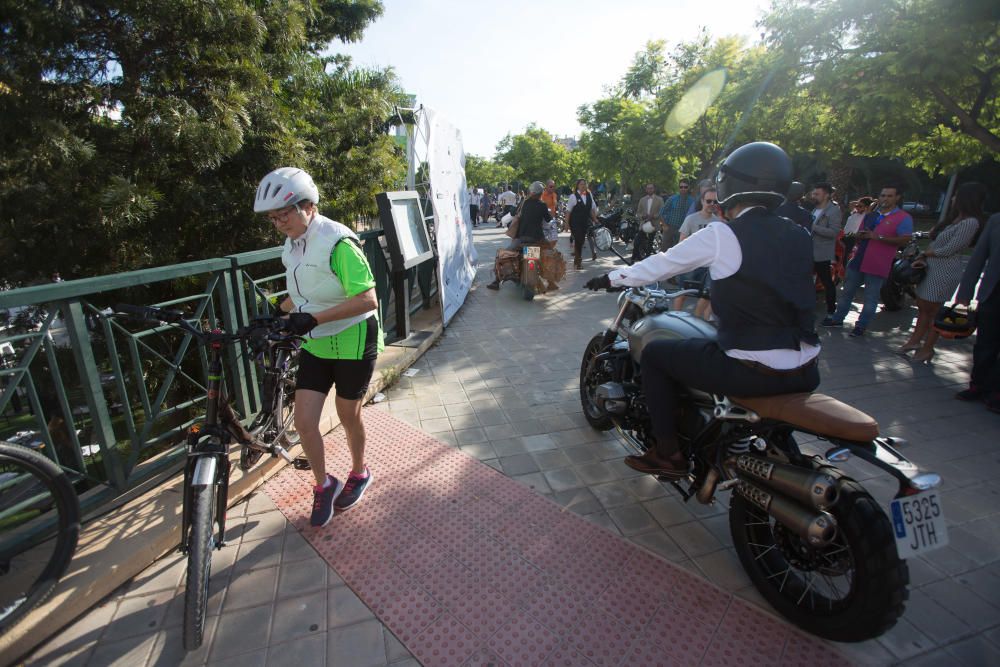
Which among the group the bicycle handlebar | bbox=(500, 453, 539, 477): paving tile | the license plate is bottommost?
bbox=(500, 453, 539, 477): paving tile

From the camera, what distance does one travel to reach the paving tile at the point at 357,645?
2.04 metres

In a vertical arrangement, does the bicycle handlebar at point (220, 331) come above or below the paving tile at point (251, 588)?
above

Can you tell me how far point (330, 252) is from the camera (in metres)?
2.50

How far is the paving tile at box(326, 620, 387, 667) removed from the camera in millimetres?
2037

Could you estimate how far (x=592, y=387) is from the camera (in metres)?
3.91

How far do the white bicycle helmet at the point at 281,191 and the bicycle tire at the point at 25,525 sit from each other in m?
1.38

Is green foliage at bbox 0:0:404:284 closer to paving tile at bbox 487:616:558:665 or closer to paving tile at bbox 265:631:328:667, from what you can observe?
paving tile at bbox 265:631:328:667

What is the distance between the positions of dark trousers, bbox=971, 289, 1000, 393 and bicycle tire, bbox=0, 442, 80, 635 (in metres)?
6.54

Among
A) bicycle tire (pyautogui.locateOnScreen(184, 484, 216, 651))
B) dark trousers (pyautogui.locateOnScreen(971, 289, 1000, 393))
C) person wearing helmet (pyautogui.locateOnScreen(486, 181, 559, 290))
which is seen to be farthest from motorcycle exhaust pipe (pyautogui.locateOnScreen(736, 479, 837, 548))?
person wearing helmet (pyautogui.locateOnScreen(486, 181, 559, 290))

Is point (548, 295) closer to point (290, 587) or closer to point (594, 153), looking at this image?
point (290, 587)

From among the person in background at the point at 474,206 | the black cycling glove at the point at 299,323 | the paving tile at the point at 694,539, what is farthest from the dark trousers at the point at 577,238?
the person in background at the point at 474,206

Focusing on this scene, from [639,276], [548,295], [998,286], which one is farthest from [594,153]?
[639,276]

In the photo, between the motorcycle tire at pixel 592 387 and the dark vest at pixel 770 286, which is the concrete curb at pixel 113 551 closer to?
the motorcycle tire at pixel 592 387

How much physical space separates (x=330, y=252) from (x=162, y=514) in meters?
1.69
